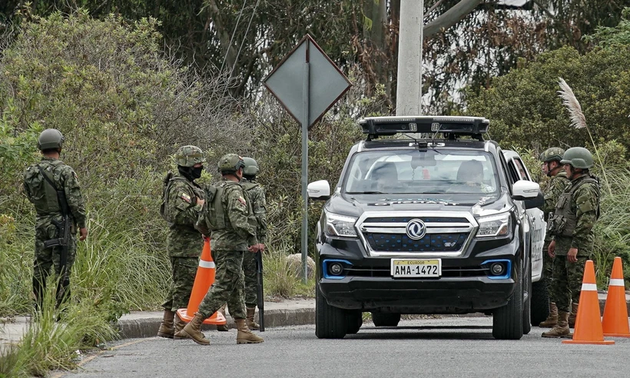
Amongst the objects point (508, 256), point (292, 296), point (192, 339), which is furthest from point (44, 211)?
point (292, 296)

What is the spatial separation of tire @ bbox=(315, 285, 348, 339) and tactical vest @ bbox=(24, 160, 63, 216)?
250 cm

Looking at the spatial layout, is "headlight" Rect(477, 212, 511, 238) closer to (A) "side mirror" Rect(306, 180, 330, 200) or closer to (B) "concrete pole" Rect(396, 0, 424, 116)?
(A) "side mirror" Rect(306, 180, 330, 200)

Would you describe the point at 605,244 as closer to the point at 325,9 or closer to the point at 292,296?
the point at 292,296

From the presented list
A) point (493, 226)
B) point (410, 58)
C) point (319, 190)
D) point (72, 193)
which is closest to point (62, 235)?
point (72, 193)

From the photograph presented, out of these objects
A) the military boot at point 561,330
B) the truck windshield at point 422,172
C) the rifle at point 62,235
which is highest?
the truck windshield at point 422,172

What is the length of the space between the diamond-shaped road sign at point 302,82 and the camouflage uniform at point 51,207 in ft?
15.7

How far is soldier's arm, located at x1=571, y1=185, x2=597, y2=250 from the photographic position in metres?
13.5

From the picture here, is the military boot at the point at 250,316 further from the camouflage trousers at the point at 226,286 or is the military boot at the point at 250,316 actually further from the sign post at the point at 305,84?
the sign post at the point at 305,84

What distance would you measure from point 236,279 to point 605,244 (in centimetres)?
889

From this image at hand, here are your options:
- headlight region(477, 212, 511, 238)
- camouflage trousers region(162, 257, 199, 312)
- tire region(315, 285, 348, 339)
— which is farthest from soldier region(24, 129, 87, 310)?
headlight region(477, 212, 511, 238)

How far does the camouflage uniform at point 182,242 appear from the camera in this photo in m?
12.7

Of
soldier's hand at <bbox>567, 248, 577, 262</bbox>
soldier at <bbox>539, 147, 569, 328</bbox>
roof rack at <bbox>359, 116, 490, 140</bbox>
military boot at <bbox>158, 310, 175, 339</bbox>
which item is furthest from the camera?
soldier at <bbox>539, 147, 569, 328</bbox>

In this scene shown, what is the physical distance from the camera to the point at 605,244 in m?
19.6

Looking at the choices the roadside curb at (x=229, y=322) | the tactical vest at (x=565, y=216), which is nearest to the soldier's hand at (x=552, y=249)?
the tactical vest at (x=565, y=216)
